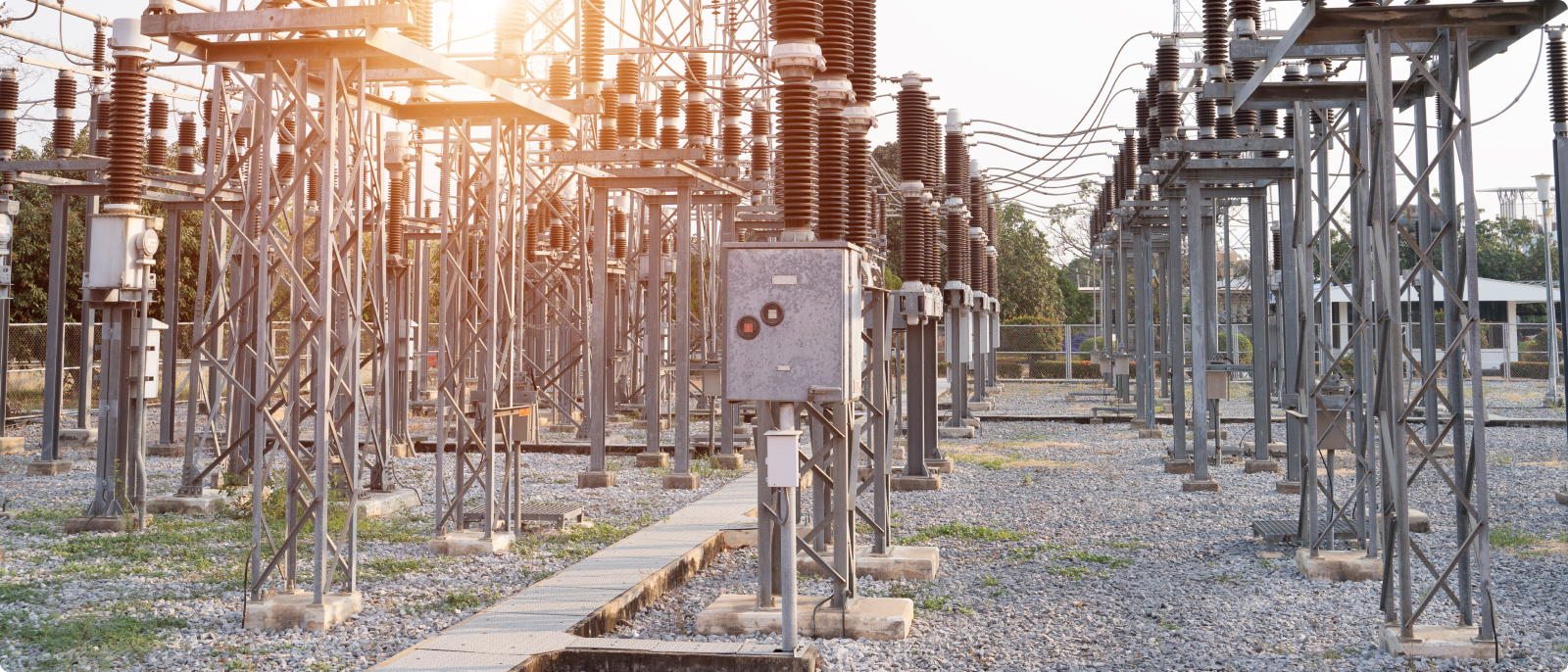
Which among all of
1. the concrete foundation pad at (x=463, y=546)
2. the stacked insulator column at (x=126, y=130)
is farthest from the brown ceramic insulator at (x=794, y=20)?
the stacked insulator column at (x=126, y=130)

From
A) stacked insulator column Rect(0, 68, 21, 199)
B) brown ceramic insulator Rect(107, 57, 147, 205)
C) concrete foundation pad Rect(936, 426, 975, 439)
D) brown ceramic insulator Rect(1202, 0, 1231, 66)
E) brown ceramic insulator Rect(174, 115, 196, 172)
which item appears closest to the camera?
brown ceramic insulator Rect(107, 57, 147, 205)

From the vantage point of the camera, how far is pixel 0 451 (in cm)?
1647

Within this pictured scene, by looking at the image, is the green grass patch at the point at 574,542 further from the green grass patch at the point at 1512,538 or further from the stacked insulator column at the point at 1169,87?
the green grass patch at the point at 1512,538

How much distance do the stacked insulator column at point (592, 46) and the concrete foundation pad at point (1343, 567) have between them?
8.81 meters

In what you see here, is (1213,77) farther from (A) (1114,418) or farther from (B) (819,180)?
(A) (1114,418)

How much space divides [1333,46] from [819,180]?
3.26 metres

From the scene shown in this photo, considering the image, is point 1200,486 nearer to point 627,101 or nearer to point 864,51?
point 864,51

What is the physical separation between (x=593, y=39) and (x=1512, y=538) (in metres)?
10.8

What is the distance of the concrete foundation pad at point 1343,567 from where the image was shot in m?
8.45

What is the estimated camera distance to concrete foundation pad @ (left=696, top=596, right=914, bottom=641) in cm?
689

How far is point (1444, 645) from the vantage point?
640 centimetres

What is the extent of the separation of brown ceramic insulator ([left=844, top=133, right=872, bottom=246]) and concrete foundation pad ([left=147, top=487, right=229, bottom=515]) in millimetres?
7926

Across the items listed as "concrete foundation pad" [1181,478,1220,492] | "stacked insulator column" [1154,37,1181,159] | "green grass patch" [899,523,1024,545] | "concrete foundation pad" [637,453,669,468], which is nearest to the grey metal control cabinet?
"green grass patch" [899,523,1024,545]

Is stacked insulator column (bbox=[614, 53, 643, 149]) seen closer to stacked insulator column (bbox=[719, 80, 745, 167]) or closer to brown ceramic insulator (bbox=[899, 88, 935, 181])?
stacked insulator column (bbox=[719, 80, 745, 167])
